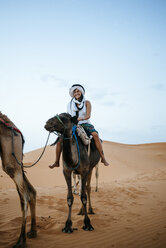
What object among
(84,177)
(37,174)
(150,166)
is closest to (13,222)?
(84,177)

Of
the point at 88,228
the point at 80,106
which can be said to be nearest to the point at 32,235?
the point at 88,228

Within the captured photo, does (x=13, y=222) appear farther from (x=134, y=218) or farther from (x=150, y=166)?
(x=150, y=166)

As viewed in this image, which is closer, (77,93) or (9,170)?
(9,170)

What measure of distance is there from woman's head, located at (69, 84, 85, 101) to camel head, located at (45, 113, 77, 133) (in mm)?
1402

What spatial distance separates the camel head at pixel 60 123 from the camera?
4.19 m

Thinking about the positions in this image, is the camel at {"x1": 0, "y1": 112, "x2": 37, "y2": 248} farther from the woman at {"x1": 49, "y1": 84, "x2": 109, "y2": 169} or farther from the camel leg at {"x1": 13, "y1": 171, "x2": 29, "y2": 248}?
the woman at {"x1": 49, "y1": 84, "x2": 109, "y2": 169}

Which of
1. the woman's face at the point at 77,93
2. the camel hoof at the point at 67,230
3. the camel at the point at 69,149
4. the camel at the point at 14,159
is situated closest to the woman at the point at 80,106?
the woman's face at the point at 77,93

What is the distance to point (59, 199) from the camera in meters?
8.16

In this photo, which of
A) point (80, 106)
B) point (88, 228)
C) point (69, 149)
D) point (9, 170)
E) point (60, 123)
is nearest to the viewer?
point (9, 170)

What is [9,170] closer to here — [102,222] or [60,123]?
[60,123]

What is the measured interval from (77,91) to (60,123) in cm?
178

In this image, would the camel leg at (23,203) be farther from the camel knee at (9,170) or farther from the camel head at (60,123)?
the camel head at (60,123)

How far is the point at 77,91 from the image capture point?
5773 millimetres

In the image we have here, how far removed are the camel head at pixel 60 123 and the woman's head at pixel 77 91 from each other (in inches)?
55.2
